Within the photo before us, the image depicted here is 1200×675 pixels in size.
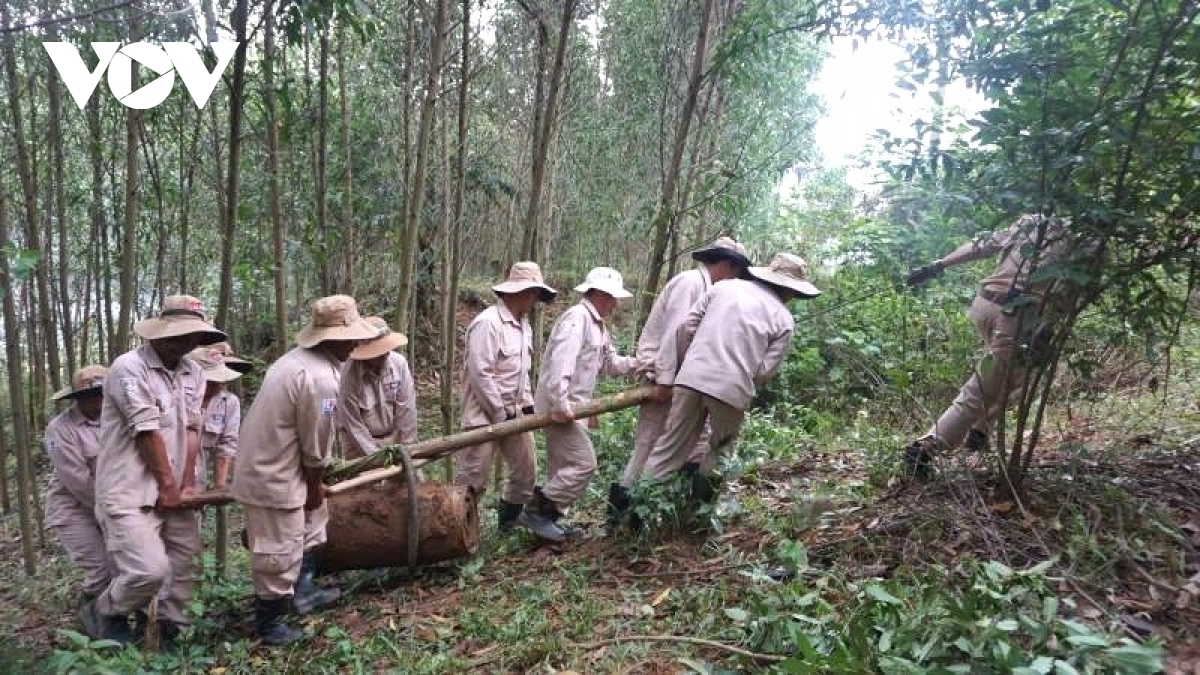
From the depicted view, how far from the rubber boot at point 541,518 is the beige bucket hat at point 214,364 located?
231cm

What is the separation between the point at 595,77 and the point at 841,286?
8034 millimetres

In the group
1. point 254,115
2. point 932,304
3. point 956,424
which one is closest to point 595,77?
point 254,115

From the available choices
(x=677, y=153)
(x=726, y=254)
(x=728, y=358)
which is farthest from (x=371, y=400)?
(x=677, y=153)

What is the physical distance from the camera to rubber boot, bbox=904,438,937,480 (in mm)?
4551

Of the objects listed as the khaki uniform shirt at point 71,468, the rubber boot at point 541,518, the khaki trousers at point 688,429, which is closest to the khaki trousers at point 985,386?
the khaki trousers at point 688,429

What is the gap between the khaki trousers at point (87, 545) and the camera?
17.2 ft

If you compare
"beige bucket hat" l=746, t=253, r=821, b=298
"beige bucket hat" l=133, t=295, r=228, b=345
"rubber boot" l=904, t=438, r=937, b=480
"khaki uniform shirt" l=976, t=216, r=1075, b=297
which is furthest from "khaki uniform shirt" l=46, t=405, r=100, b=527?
"khaki uniform shirt" l=976, t=216, r=1075, b=297

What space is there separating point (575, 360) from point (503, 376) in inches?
20.8

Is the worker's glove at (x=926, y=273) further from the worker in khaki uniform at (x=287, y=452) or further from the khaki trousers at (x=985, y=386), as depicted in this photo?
the worker in khaki uniform at (x=287, y=452)

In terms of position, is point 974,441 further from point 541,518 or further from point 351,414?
point 351,414

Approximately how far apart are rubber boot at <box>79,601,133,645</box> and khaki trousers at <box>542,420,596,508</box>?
264 centimetres

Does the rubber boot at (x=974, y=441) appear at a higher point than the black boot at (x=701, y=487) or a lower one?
higher

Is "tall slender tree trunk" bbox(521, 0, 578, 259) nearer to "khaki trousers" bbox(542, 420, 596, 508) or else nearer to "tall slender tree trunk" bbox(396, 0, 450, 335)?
"tall slender tree trunk" bbox(396, 0, 450, 335)

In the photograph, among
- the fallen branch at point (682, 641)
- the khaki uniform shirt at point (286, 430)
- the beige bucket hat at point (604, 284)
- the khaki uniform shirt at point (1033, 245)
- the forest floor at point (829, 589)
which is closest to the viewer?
the forest floor at point (829, 589)
